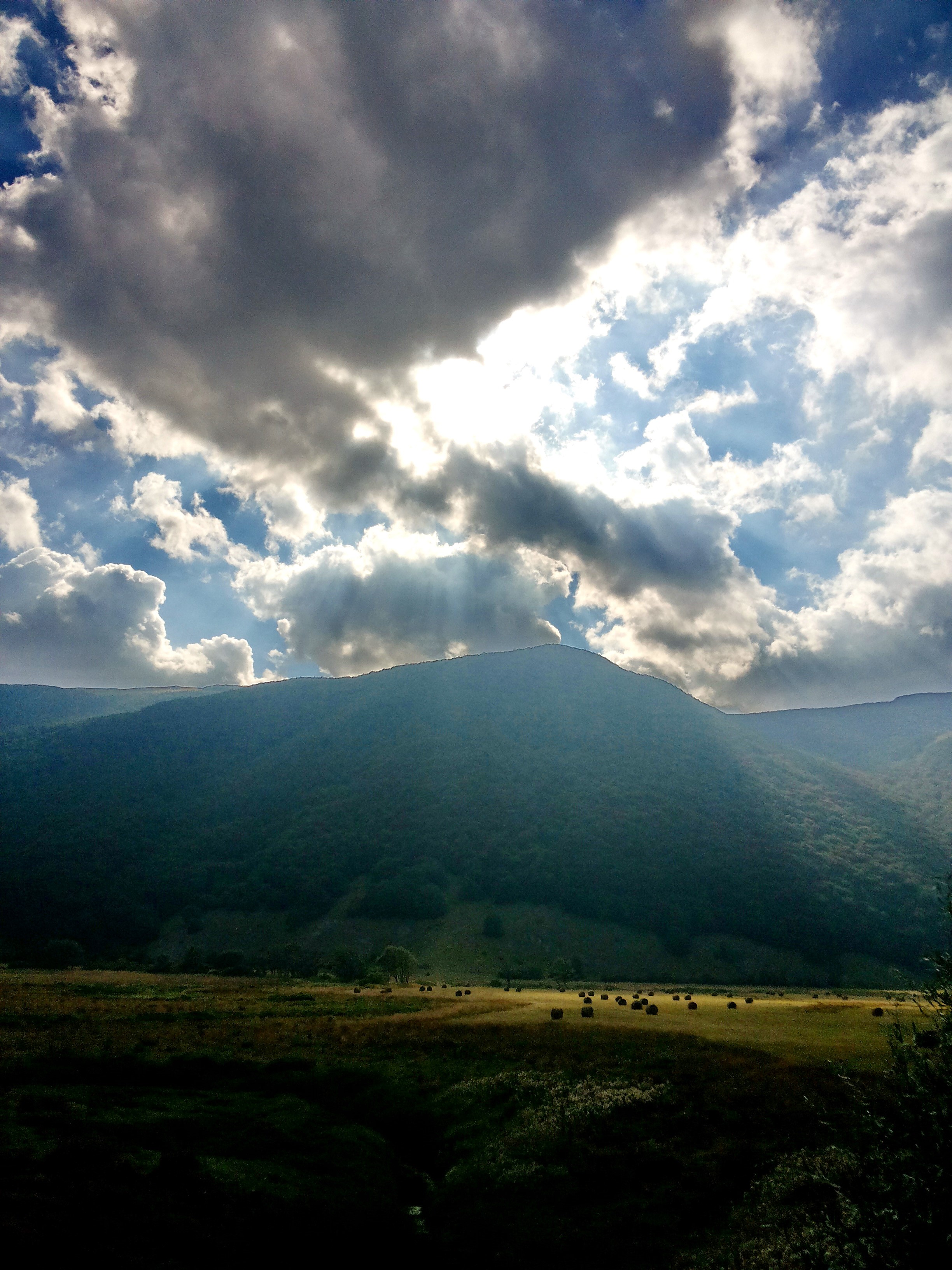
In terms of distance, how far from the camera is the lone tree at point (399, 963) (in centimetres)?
10850

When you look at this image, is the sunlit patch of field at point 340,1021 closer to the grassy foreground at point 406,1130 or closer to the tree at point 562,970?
the grassy foreground at point 406,1130

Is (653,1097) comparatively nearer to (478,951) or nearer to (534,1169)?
(534,1169)

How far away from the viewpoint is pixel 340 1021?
54.4 m

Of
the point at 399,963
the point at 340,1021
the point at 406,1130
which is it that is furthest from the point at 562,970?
the point at 406,1130

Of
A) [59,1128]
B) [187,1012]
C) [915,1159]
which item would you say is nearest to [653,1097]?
[915,1159]

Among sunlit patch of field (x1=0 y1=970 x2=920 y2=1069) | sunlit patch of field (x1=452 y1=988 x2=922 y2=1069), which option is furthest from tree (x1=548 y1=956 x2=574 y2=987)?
sunlit patch of field (x1=452 y1=988 x2=922 y2=1069)

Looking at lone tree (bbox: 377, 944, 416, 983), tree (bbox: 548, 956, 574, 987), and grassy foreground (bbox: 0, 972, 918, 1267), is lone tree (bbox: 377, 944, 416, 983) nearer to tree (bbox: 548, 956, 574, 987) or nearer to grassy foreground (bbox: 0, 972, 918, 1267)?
tree (bbox: 548, 956, 574, 987)

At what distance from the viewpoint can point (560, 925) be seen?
575 feet

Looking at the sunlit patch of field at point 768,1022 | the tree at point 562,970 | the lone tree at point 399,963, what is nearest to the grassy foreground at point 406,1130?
the sunlit patch of field at point 768,1022

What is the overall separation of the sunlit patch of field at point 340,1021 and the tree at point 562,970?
5522 centimetres

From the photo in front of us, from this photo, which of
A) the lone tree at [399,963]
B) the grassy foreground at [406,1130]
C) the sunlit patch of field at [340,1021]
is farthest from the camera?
the lone tree at [399,963]

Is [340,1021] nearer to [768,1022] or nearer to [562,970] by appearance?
[768,1022]

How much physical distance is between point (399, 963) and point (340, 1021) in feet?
193

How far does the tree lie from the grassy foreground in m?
88.6
